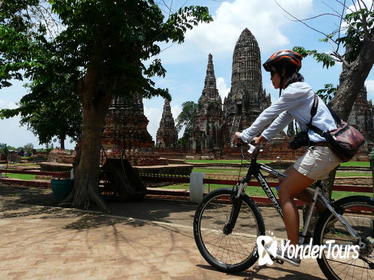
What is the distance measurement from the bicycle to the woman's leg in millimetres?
134

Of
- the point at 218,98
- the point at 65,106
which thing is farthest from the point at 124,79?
the point at 218,98

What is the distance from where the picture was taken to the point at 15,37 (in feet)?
26.0

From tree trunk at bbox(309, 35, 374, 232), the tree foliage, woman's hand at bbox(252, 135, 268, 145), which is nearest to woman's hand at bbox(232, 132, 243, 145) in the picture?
woman's hand at bbox(252, 135, 268, 145)

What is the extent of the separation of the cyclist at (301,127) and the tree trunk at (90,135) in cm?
515

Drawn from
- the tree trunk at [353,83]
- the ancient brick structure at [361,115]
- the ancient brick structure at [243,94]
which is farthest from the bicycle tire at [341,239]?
the ancient brick structure at [361,115]

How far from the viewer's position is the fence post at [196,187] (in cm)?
834

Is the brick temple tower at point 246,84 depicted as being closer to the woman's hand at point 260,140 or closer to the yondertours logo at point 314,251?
the woman's hand at point 260,140

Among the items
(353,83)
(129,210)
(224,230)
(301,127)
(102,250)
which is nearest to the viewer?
(301,127)

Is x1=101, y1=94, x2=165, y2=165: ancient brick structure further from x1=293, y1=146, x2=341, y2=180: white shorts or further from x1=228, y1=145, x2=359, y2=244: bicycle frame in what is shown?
x1=293, y1=146, x2=341, y2=180: white shorts

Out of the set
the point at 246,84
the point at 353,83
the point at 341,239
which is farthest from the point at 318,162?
the point at 246,84

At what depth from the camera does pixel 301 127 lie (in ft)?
10.4

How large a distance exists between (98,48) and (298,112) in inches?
224

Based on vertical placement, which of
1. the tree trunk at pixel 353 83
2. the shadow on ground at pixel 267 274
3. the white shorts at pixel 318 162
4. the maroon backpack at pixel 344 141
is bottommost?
the shadow on ground at pixel 267 274

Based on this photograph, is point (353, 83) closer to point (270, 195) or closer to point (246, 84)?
point (270, 195)
